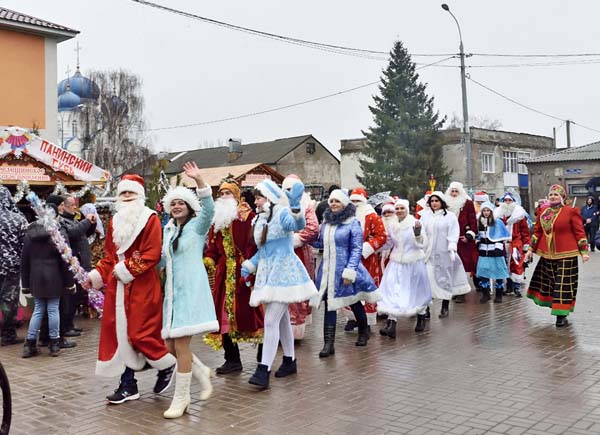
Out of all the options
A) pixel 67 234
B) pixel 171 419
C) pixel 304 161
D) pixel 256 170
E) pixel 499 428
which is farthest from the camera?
pixel 304 161

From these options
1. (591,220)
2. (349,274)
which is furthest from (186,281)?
(591,220)

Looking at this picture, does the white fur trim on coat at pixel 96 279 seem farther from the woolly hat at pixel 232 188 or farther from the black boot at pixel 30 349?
the black boot at pixel 30 349

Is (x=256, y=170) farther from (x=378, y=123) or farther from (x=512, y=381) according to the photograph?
(x=378, y=123)

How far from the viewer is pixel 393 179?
44.4 metres

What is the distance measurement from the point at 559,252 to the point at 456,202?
3.09 m

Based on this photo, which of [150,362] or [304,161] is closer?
[150,362]

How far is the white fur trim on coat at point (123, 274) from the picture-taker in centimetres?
539

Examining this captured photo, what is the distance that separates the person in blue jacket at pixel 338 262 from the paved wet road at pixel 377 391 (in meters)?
0.55

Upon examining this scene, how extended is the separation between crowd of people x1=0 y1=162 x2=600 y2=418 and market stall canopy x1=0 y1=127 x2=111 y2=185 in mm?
Result: 1877

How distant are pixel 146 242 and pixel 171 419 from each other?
1.45 metres

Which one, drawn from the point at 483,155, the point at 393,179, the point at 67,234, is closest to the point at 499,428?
the point at 67,234

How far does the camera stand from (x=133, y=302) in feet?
18.0

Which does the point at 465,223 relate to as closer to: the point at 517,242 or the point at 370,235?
the point at 517,242

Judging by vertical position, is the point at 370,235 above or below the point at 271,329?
above
